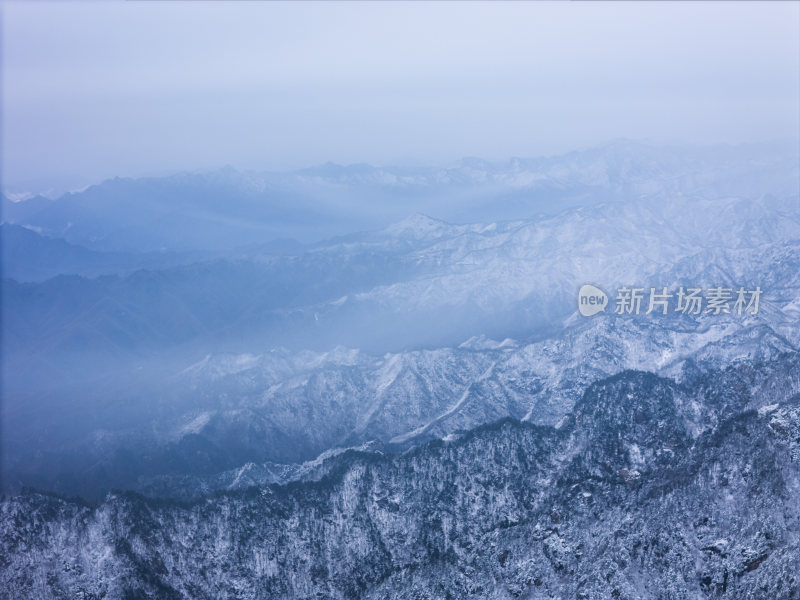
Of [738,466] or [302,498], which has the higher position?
[738,466]

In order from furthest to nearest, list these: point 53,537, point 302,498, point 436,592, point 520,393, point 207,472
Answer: point 520,393, point 207,472, point 302,498, point 53,537, point 436,592

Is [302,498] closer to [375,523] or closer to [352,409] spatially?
[375,523]

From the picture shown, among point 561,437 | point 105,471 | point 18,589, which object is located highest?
point 561,437

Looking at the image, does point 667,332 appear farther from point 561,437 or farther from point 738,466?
point 738,466

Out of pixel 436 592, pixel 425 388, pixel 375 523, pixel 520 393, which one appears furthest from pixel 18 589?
pixel 520 393

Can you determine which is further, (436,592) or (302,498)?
(302,498)

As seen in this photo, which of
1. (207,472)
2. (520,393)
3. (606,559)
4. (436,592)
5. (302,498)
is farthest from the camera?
(520,393)
